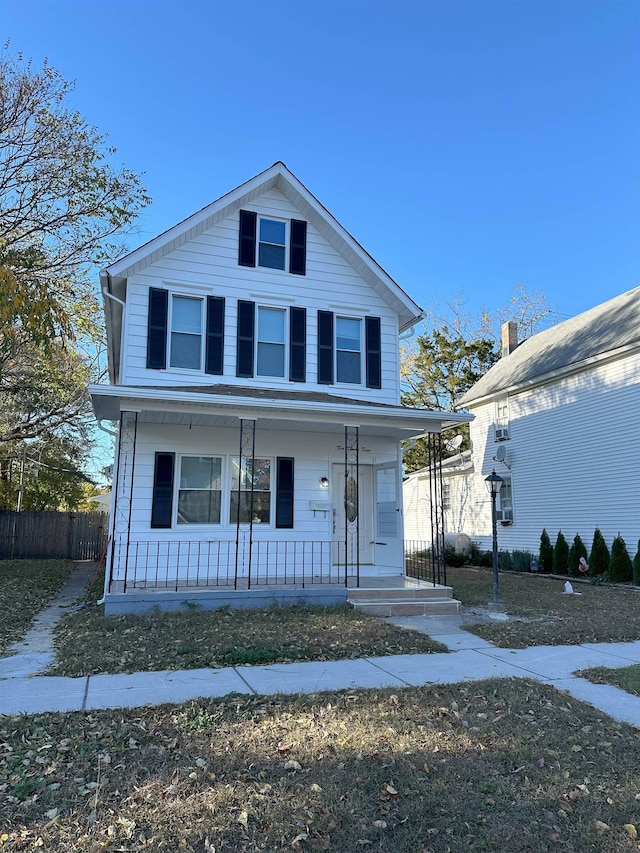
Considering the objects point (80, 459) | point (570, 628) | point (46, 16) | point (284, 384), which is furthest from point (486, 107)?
point (80, 459)

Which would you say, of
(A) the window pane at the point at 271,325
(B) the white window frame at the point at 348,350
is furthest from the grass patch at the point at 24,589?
(B) the white window frame at the point at 348,350

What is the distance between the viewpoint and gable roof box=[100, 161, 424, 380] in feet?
35.3

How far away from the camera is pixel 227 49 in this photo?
40.1 feet

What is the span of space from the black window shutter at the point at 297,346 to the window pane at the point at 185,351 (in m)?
1.83

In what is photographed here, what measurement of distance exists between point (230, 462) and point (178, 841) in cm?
823

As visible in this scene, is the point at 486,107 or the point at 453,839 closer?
the point at 453,839

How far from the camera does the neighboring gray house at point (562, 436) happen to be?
15.0 m

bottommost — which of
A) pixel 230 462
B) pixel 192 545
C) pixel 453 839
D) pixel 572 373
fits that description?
pixel 453 839

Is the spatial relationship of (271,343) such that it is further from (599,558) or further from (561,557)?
(561,557)

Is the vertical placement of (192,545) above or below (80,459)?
below

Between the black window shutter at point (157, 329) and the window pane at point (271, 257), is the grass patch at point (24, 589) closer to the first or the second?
the black window shutter at point (157, 329)

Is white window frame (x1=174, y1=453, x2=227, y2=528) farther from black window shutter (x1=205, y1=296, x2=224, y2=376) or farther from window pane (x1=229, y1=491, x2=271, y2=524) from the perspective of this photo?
black window shutter (x1=205, y1=296, x2=224, y2=376)

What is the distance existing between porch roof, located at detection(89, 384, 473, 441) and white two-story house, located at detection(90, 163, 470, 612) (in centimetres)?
4

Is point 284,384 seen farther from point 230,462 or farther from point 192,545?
point 192,545
